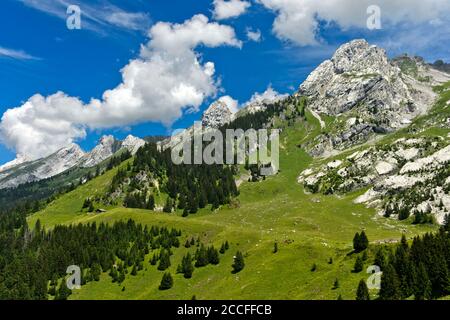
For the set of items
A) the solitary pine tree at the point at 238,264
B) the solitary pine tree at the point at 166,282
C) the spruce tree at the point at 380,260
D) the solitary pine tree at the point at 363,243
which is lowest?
the solitary pine tree at the point at 166,282

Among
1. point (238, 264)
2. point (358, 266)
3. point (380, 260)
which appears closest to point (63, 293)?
point (238, 264)

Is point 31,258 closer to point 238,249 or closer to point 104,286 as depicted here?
point 104,286

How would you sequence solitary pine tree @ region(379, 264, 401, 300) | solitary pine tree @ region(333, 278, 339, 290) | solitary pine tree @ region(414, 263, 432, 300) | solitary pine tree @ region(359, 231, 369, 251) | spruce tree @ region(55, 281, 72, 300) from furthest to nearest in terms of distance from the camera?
spruce tree @ region(55, 281, 72, 300)
solitary pine tree @ region(359, 231, 369, 251)
solitary pine tree @ region(333, 278, 339, 290)
solitary pine tree @ region(379, 264, 401, 300)
solitary pine tree @ region(414, 263, 432, 300)

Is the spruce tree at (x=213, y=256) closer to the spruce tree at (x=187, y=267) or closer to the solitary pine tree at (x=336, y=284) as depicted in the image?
the spruce tree at (x=187, y=267)

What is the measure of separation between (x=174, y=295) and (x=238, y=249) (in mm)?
34914

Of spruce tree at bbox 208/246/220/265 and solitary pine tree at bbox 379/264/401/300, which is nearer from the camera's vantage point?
solitary pine tree at bbox 379/264/401/300

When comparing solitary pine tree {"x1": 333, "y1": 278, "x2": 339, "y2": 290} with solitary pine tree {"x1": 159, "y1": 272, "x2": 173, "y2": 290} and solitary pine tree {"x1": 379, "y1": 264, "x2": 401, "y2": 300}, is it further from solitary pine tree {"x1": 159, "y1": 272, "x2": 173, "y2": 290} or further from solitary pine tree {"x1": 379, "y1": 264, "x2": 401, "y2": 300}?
solitary pine tree {"x1": 159, "y1": 272, "x2": 173, "y2": 290}

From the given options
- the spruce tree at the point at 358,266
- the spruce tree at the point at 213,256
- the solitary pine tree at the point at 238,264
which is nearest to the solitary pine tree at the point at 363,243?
the spruce tree at the point at 358,266

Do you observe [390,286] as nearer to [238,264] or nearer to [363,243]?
[363,243]

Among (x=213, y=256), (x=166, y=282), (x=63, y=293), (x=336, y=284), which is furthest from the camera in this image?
(x=213, y=256)

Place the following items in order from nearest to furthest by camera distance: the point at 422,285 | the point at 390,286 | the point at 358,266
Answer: the point at 422,285
the point at 390,286
the point at 358,266

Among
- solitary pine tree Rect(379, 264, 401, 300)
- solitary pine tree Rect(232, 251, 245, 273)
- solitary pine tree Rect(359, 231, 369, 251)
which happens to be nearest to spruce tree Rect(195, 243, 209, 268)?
solitary pine tree Rect(232, 251, 245, 273)

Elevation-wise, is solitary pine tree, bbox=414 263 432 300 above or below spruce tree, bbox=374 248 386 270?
below
